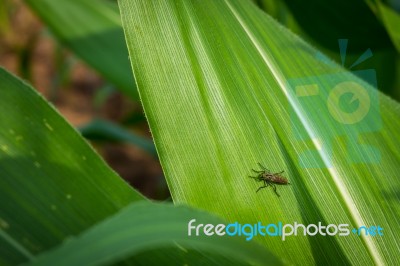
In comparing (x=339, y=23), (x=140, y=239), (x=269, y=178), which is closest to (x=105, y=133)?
(x=339, y=23)

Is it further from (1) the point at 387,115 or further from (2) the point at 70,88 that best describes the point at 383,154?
(2) the point at 70,88

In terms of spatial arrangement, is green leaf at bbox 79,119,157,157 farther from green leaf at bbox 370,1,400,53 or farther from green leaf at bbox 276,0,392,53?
green leaf at bbox 370,1,400,53

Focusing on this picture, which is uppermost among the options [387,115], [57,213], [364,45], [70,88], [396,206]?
[70,88]

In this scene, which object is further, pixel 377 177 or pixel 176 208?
pixel 377 177

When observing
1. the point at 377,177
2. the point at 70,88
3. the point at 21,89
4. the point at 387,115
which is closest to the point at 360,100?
the point at 387,115

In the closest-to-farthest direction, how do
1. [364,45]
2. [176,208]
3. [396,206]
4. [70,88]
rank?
[176,208] → [396,206] → [364,45] → [70,88]

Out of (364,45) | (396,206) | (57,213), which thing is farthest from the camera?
(364,45)

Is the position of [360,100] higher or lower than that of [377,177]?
higher
